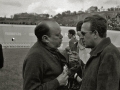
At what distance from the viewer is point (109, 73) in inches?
75.2

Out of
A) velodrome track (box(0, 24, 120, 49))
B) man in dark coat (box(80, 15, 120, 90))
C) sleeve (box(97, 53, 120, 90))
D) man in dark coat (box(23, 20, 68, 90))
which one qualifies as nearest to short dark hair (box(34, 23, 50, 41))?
man in dark coat (box(23, 20, 68, 90))

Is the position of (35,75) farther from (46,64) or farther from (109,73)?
(109,73)

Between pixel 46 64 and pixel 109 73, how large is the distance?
684mm

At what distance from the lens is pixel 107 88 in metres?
1.91

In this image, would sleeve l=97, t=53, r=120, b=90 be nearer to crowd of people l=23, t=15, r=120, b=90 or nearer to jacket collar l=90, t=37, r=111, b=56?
crowd of people l=23, t=15, r=120, b=90

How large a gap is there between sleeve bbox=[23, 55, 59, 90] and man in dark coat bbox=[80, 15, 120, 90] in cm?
40

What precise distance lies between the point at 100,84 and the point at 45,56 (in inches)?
26.8

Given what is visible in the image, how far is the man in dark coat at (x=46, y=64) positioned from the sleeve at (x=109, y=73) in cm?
53

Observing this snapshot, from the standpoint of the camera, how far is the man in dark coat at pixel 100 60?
6.29 ft

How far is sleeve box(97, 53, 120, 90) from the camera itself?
1.91m

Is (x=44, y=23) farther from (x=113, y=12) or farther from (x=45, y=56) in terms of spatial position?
(x=113, y=12)

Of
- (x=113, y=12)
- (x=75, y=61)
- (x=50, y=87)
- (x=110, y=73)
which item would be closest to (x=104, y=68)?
(x=110, y=73)

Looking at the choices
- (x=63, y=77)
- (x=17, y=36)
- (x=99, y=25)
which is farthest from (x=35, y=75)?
(x=17, y=36)

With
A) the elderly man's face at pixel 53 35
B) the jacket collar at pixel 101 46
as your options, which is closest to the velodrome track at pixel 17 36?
the elderly man's face at pixel 53 35
